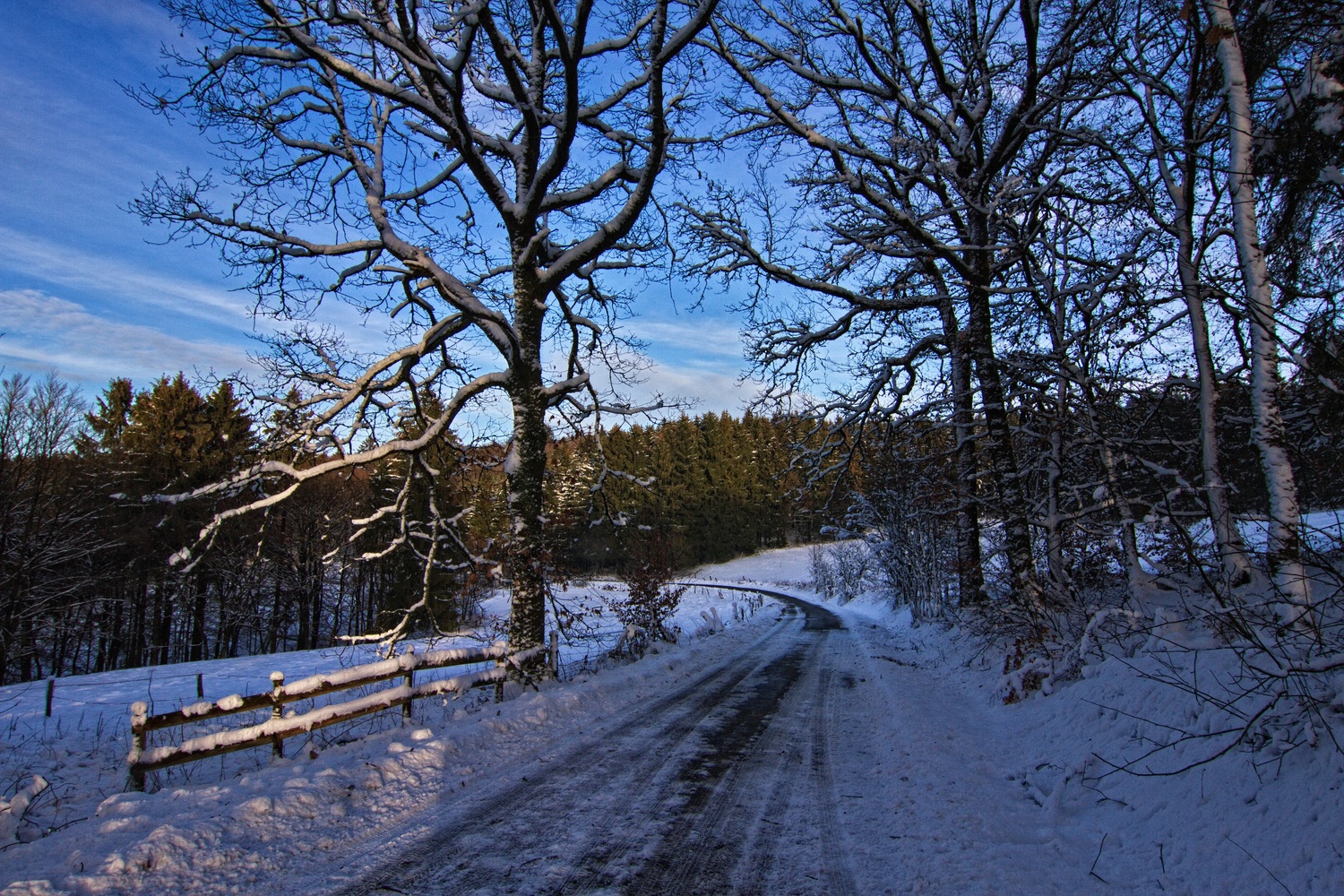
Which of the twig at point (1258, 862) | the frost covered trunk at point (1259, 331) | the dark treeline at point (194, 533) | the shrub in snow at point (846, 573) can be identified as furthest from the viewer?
the shrub in snow at point (846, 573)

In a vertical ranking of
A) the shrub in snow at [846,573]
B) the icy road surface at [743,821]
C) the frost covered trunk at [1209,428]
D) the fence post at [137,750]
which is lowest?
the shrub in snow at [846,573]

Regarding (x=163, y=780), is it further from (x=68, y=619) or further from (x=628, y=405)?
(x=68, y=619)

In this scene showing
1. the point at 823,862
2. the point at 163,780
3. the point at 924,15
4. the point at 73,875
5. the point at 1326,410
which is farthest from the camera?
the point at 924,15

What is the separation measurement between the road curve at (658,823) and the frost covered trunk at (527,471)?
8.83 ft

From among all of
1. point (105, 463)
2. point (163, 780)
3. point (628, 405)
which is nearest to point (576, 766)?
point (163, 780)

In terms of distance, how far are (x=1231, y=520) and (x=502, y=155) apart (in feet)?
35.8

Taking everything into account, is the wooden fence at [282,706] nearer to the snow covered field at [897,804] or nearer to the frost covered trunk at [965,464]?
the snow covered field at [897,804]

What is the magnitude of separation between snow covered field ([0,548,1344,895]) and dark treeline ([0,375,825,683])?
2873 mm

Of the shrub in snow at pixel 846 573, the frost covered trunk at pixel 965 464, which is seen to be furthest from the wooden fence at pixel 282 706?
the shrub in snow at pixel 846 573

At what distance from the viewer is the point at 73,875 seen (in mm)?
3281

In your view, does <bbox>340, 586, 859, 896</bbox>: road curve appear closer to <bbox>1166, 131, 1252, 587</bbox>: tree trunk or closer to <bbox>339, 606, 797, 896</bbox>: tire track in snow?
<bbox>339, 606, 797, 896</bbox>: tire track in snow

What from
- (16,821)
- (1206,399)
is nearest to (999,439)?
(1206,399)

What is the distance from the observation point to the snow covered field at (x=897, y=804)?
324cm

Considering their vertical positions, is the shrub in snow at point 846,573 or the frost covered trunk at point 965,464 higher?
the frost covered trunk at point 965,464
